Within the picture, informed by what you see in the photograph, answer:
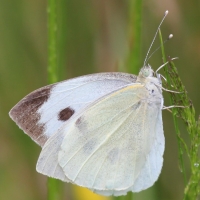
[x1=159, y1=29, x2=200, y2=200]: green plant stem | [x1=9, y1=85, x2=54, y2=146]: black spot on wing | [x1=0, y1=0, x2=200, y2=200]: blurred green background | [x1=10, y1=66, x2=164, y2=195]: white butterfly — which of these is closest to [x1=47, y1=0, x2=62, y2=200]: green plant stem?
[x1=10, y1=66, x2=164, y2=195]: white butterfly

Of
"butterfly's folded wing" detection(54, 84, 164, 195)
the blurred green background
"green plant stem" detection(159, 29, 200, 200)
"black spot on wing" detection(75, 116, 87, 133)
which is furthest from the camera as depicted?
the blurred green background

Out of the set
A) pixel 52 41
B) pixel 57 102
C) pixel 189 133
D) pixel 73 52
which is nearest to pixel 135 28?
pixel 52 41

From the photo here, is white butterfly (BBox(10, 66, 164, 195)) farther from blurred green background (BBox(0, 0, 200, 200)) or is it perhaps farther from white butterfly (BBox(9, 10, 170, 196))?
blurred green background (BBox(0, 0, 200, 200))

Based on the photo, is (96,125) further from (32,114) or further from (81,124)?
(32,114)

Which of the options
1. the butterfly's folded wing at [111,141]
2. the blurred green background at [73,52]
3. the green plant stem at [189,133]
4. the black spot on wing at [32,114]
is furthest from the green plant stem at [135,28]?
the blurred green background at [73,52]

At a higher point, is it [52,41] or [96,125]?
[52,41]

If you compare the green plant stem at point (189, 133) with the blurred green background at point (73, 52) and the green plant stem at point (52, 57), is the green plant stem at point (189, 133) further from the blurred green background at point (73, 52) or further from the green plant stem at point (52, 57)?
the blurred green background at point (73, 52)

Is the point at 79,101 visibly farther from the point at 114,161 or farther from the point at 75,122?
the point at 114,161
